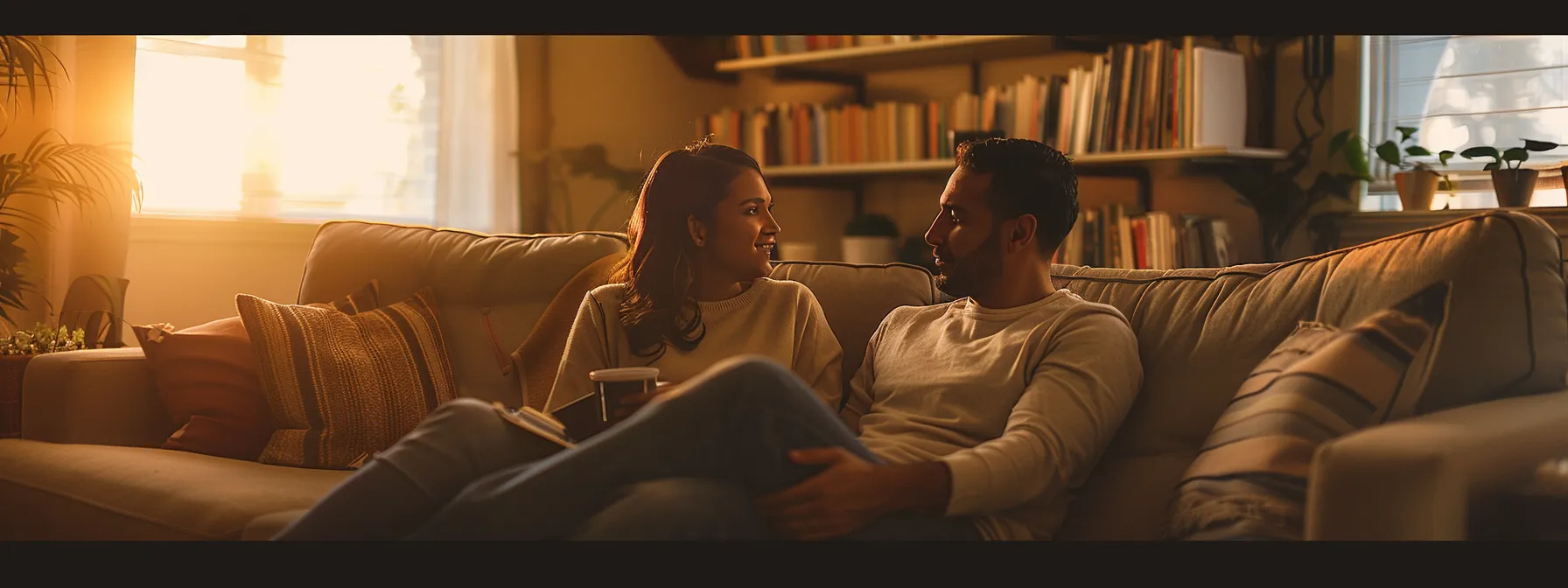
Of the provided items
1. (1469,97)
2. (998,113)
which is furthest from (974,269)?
(1469,97)

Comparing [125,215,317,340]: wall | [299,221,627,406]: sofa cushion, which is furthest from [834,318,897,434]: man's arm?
[125,215,317,340]: wall

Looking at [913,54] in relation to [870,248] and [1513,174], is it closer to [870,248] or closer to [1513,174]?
[870,248]

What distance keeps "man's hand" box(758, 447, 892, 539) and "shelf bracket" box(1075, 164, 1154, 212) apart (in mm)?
2403

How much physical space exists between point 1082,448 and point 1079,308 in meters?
0.21

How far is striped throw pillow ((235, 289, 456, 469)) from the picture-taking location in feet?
7.01

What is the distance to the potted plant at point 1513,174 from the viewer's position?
277 cm

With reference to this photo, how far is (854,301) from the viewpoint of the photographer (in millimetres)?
2080

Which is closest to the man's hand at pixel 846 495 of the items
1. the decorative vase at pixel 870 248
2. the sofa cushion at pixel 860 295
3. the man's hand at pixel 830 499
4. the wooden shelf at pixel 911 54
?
the man's hand at pixel 830 499

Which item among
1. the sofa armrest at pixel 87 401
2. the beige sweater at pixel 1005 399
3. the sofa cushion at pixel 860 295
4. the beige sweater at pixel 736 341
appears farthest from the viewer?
the sofa armrest at pixel 87 401

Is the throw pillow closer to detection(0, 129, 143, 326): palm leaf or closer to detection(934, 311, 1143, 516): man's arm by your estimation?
detection(0, 129, 143, 326): palm leaf

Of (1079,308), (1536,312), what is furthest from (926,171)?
(1536,312)

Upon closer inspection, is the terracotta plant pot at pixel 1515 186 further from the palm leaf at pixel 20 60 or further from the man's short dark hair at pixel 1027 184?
the palm leaf at pixel 20 60

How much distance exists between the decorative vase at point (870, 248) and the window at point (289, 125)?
4.69 ft

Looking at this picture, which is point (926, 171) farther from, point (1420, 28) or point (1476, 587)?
point (1476, 587)
